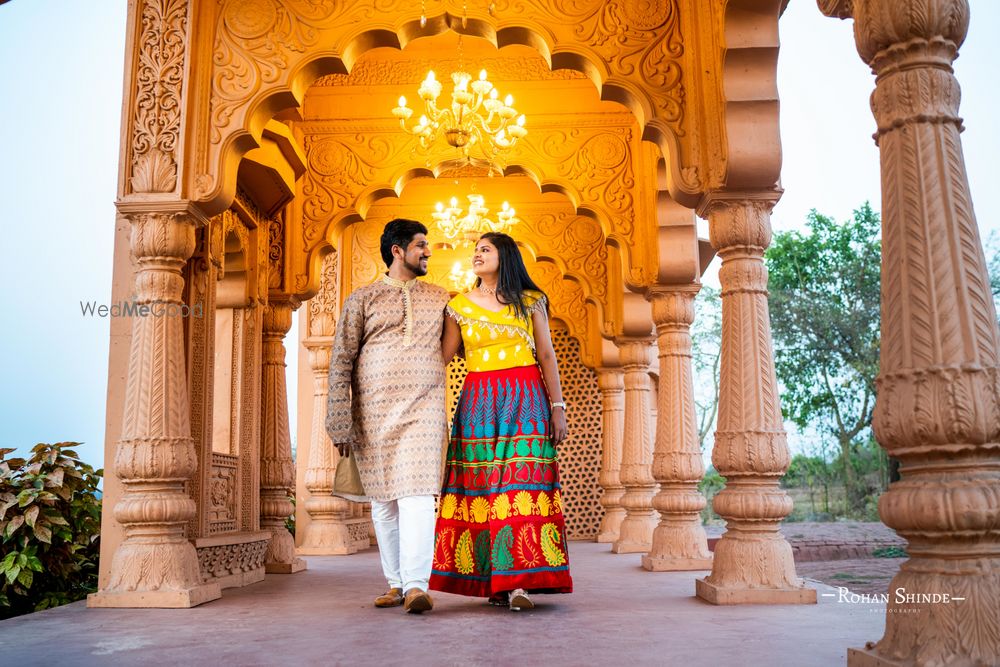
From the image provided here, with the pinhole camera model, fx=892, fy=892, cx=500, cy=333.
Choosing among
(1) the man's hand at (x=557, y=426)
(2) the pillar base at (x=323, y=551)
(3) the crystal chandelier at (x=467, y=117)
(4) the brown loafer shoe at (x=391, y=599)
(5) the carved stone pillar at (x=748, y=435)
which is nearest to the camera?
(1) the man's hand at (x=557, y=426)

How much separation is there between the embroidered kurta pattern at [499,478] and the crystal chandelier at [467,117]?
142 inches

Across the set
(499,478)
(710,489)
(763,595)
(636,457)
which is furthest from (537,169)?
(710,489)

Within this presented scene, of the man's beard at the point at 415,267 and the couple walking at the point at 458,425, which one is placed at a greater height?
the man's beard at the point at 415,267

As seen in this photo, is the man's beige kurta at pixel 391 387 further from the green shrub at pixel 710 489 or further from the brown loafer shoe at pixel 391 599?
the green shrub at pixel 710 489

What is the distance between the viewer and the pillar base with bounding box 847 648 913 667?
2333mm

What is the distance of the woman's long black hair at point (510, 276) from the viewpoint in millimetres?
4242

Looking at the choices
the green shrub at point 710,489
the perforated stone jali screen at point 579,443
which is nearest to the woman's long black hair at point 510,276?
the perforated stone jali screen at point 579,443

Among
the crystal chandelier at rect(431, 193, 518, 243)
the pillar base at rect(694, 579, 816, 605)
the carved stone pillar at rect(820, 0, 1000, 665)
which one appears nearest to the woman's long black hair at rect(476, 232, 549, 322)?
the pillar base at rect(694, 579, 816, 605)

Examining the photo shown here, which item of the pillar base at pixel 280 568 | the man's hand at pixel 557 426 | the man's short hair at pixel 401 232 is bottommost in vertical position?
the pillar base at pixel 280 568

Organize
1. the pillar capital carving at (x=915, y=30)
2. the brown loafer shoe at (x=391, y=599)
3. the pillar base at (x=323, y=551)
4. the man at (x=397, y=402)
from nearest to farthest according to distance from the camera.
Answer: the pillar capital carving at (x=915, y=30) < the man at (x=397, y=402) < the brown loafer shoe at (x=391, y=599) < the pillar base at (x=323, y=551)

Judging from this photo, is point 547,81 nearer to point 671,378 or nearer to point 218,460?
point 671,378

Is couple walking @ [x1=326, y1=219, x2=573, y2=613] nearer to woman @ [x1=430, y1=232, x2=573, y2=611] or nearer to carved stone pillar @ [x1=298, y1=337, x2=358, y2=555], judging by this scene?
woman @ [x1=430, y1=232, x2=573, y2=611]

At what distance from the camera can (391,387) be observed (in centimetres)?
420

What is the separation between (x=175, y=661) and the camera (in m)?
2.92
